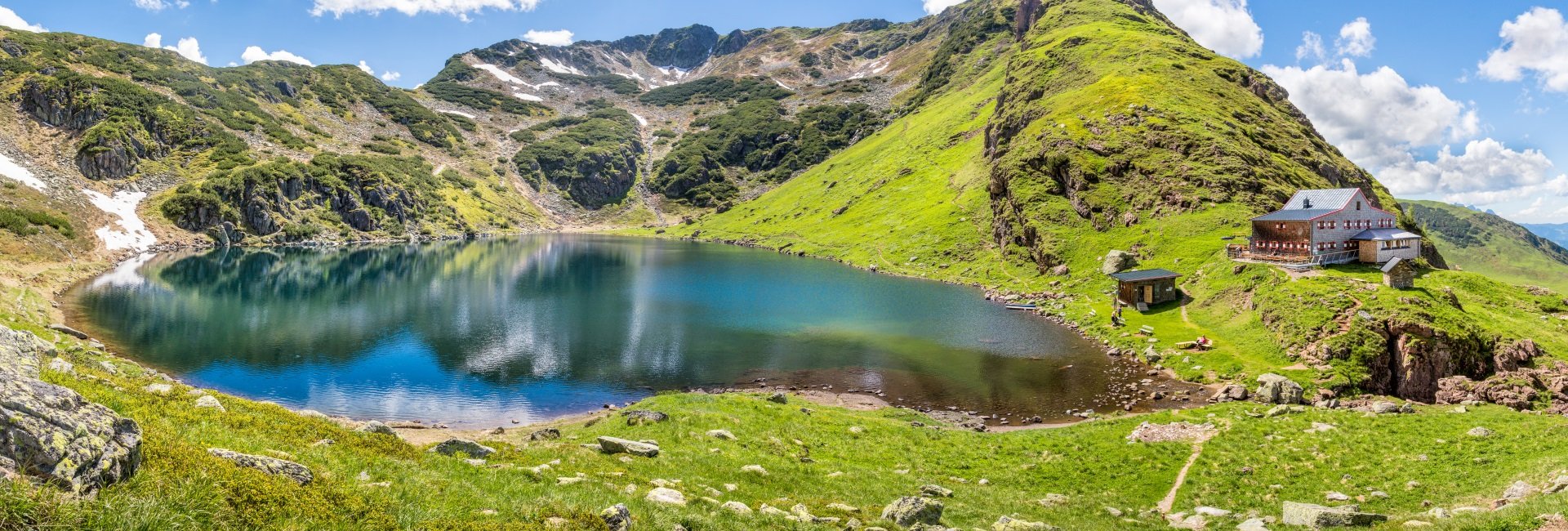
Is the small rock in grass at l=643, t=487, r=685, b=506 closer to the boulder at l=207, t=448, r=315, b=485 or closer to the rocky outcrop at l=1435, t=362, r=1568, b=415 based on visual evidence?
the boulder at l=207, t=448, r=315, b=485

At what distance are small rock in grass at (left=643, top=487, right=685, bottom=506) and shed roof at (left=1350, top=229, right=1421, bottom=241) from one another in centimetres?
7610

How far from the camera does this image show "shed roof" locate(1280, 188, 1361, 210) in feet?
220

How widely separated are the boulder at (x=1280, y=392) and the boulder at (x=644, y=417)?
37.5 metres

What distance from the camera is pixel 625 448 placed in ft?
83.5

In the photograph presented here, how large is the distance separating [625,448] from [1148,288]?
62.9m

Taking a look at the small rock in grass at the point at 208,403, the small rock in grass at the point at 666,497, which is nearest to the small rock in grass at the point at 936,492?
the small rock in grass at the point at 666,497

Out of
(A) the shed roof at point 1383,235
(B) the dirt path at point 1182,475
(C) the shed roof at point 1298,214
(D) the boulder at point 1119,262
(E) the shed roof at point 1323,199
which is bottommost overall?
(B) the dirt path at point 1182,475

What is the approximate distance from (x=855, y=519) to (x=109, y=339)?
6903cm

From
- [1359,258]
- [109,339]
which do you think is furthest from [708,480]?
[1359,258]

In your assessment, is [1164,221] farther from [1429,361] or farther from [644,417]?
[644,417]

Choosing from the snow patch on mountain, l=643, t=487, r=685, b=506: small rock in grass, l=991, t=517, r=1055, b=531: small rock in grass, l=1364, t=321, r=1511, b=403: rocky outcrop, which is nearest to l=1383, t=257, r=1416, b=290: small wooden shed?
l=1364, t=321, r=1511, b=403: rocky outcrop

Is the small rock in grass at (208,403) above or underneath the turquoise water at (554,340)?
above

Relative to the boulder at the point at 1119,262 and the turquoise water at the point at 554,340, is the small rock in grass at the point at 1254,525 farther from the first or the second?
the boulder at the point at 1119,262

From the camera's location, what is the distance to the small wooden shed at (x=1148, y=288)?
225 ft
